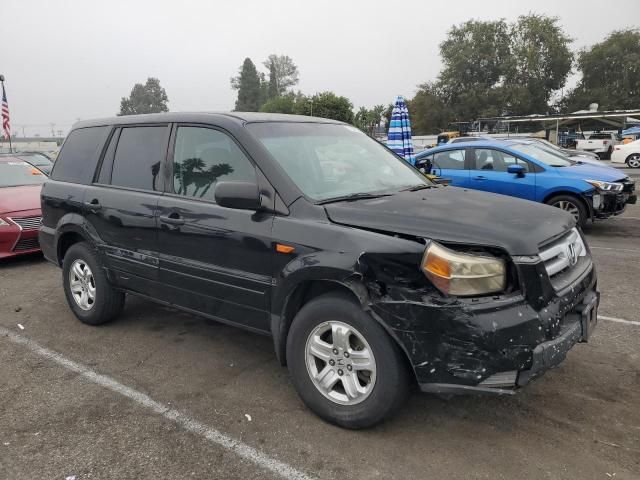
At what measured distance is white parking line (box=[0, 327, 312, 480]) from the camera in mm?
2604

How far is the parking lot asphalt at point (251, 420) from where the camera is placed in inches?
102

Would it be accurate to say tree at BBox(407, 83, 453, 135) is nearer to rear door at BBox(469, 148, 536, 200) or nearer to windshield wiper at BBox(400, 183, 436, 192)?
rear door at BBox(469, 148, 536, 200)

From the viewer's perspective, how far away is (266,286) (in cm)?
313

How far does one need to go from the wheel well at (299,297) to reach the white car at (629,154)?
75.6 ft

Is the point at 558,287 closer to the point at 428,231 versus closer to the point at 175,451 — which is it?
the point at 428,231

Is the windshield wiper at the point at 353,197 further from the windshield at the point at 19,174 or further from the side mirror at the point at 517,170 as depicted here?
the windshield at the point at 19,174

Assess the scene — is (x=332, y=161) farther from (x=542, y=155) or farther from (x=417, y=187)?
(x=542, y=155)

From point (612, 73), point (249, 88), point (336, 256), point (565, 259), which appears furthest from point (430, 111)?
point (336, 256)

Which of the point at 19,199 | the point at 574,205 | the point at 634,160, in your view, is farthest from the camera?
the point at 634,160

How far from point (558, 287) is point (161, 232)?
8.72 feet

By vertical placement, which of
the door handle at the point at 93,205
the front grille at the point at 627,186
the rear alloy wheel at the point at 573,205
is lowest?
the rear alloy wheel at the point at 573,205

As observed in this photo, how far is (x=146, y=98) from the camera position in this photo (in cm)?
12756

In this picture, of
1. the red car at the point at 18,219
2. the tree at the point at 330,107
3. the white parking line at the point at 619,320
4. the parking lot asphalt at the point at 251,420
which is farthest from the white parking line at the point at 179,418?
the tree at the point at 330,107

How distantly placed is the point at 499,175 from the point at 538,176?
645 mm
